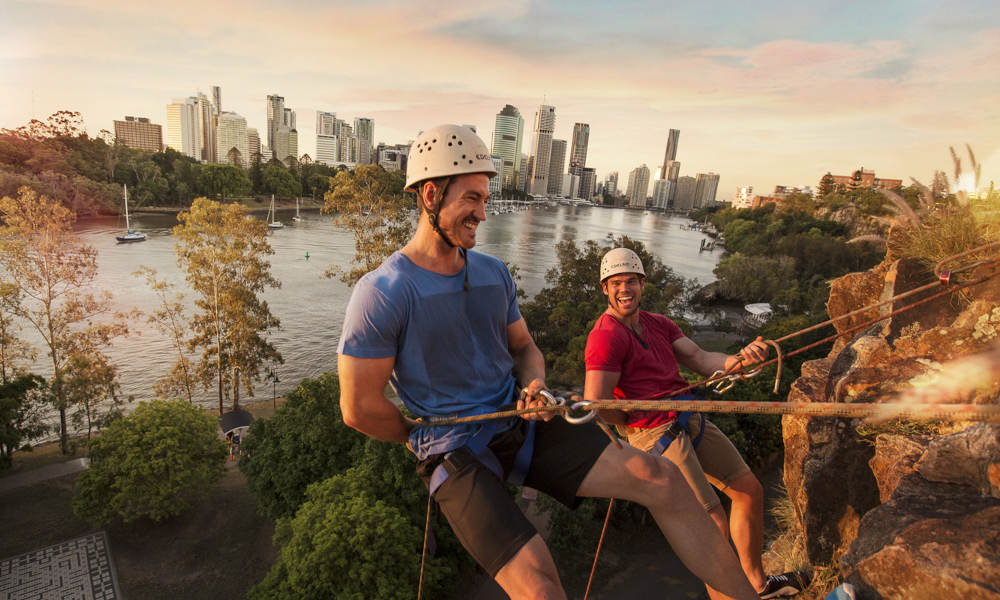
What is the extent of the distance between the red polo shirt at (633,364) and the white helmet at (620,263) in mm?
305

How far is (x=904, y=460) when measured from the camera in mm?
3605

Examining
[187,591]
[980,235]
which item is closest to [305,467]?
[187,591]

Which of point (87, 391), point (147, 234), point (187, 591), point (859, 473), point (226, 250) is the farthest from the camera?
point (147, 234)

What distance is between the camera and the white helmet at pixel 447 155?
2.22 meters

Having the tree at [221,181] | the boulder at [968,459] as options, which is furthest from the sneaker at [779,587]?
the tree at [221,181]

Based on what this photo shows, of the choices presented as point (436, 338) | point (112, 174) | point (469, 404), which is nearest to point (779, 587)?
point (469, 404)

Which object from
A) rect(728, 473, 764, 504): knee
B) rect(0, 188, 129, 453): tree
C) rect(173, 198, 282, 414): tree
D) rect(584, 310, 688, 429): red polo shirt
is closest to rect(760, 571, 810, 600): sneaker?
rect(728, 473, 764, 504): knee

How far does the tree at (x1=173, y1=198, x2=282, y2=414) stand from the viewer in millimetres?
19875

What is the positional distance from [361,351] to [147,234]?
5845cm

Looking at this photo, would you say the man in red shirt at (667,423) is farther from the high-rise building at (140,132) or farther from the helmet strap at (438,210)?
the high-rise building at (140,132)

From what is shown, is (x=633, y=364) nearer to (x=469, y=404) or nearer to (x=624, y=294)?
(x=624, y=294)

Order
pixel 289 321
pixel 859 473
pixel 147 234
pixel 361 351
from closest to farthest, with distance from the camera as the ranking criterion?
pixel 361 351, pixel 859 473, pixel 289 321, pixel 147 234

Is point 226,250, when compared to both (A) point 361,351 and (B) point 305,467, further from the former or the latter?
(A) point 361,351

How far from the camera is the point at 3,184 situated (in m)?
35.9
